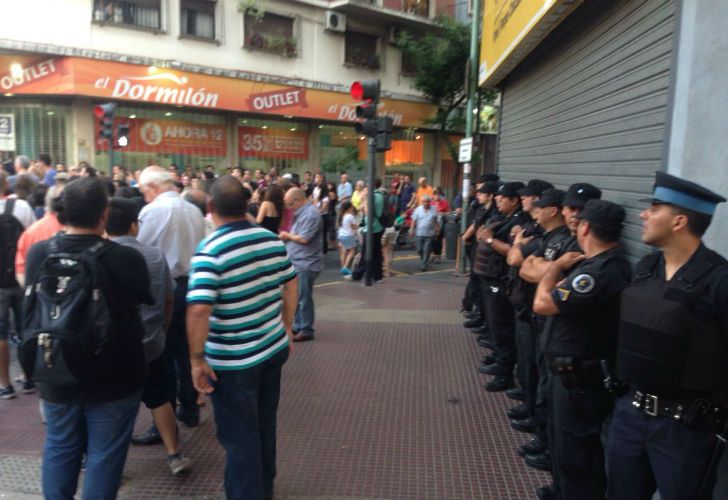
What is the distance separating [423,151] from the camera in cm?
2478

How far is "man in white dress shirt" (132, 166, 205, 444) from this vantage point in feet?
14.6

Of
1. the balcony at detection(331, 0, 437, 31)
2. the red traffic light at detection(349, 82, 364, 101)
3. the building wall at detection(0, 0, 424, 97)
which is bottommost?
the red traffic light at detection(349, 82, 364, 101)

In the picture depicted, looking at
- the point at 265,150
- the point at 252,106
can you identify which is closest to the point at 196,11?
the point at 252,106

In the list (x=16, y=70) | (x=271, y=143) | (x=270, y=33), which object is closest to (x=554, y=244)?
(x=16, y=70)

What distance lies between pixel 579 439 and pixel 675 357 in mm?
911

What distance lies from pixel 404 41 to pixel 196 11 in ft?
25.8

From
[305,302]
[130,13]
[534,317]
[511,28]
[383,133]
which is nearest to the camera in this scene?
[534,317]

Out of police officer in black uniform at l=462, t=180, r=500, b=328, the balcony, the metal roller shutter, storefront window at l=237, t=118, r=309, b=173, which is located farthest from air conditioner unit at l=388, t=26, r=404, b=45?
police officer in black uniform at l=462, t=180, r=500, b=328

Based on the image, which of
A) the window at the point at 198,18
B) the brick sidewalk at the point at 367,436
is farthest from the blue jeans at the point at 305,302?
the window at the point at 198,18

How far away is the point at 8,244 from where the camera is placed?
4941 millimetres

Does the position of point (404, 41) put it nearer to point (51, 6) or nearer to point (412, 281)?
point (51, 6)

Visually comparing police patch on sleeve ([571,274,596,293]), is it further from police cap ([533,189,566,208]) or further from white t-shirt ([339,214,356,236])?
white t-shirt ([339,214,356,236])

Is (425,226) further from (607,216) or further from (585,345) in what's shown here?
(585,345)

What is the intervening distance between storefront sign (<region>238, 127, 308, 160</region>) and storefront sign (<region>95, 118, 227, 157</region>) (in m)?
0.80
